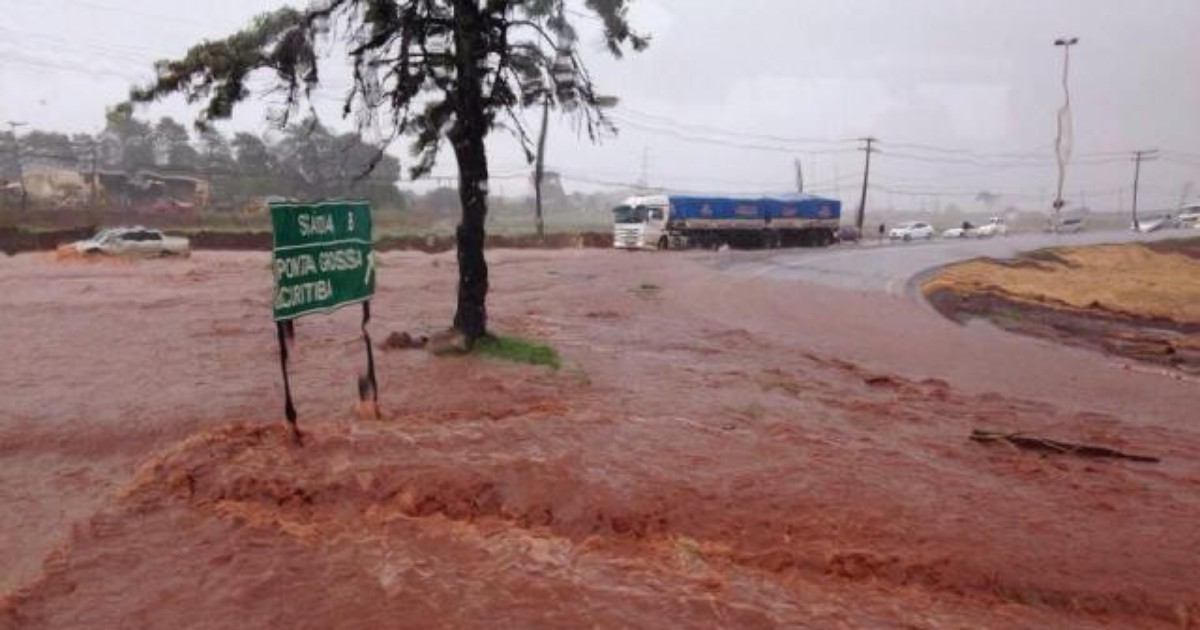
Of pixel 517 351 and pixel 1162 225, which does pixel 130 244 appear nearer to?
pixel 517 351

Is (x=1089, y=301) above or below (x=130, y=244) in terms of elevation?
below

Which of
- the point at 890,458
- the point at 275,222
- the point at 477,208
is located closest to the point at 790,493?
the point at 890,458

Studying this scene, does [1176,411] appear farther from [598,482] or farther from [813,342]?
[598,482]

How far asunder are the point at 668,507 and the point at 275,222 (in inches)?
149

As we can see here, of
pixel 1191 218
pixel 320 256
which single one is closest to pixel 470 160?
pixel 320 256

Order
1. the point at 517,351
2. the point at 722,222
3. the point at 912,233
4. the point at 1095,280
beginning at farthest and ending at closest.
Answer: the point at 912,233 < the point at 722,222 < the point at 1095,280 < the point at 517,351

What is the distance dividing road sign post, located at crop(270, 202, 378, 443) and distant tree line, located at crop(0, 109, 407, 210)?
40.5m

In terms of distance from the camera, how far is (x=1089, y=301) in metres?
28.4

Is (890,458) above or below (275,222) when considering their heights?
below

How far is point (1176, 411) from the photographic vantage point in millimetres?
12992

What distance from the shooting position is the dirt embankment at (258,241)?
38875mm

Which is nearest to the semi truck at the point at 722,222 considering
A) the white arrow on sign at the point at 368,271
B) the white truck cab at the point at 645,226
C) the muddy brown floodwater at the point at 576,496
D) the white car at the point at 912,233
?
the white truck cab at the point at 645,226

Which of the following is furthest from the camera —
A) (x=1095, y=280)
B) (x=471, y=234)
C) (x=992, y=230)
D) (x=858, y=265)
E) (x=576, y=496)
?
(x=992, y=230)

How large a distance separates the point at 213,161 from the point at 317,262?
73.0 metres
